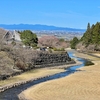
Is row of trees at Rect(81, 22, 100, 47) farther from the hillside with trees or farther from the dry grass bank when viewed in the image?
the dry grass bank

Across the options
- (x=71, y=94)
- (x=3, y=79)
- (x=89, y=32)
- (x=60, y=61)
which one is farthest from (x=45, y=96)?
(x=89, y=32)

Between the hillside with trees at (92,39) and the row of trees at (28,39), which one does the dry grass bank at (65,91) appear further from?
the hillside with trees at (92,39)

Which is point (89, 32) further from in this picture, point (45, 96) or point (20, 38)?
point (45, 96)

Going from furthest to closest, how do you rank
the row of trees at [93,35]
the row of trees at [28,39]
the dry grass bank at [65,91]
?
the row of trees at [93,35] < the row of trees at [28,39] < the dry grass bank at [65,91]

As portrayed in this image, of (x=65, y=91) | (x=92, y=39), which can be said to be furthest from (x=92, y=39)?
(x=65, y=91)

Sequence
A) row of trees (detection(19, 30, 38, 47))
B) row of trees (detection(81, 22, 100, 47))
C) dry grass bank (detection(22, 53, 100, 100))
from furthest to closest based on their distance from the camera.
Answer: row of trees (detection(81, 22, 100, 47))
row of trees (detection(19, 30, 38, 47))
dry grass bank (detection(22, 53, 100, 100))

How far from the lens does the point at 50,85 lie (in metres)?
27.8

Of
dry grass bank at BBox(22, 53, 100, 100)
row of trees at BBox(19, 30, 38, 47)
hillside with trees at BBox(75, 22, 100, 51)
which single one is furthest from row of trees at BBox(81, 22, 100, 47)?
dry grass bank at BBox(22, 53, 100, 100)

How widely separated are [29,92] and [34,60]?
23.3m

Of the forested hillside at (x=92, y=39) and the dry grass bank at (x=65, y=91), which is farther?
the forested hillside at (x=92, y=39)

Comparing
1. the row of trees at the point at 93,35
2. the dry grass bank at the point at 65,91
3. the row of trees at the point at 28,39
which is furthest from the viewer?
the row of trees at the point at 93,35

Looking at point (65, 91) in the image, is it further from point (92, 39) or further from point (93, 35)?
point (92, 39)

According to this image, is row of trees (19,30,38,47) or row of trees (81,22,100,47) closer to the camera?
row of trees (19,30,38,47)

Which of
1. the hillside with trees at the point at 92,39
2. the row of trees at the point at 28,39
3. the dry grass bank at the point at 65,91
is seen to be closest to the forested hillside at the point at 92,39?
the hillside with trees at the point at 92,39
